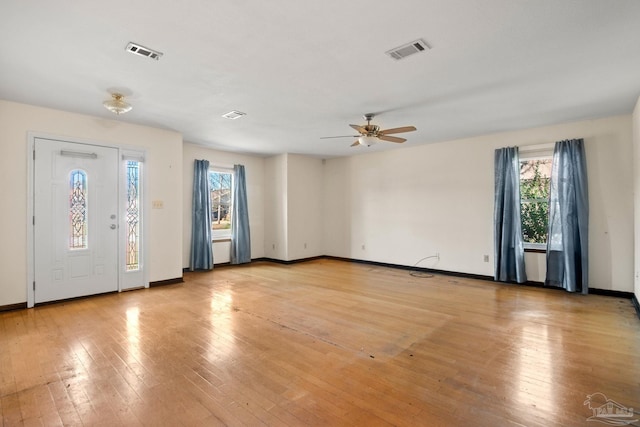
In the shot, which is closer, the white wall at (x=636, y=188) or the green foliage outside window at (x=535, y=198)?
the white wall at (x=636, y=188)

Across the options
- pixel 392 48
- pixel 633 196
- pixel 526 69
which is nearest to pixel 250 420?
pixel 392 48

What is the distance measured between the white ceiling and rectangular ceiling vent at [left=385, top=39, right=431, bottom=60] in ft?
0.19

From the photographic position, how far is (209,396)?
2174 mm

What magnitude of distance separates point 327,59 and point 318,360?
9.07ft

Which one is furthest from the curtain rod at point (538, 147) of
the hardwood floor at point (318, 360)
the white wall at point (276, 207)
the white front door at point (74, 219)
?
the white front door at point (74, 219)

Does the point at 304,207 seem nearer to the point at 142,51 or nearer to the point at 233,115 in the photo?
the point at 233,115

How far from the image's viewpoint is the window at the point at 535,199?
210 inches

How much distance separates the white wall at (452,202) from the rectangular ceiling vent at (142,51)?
5357 mm

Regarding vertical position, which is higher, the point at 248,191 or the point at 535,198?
the point at 248,191

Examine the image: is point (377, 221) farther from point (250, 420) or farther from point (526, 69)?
point (250, 420)

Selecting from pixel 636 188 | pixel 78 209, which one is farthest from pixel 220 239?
pixel 636 188

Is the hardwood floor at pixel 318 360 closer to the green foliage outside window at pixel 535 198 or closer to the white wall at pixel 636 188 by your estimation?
the white wall at pixel 636 188

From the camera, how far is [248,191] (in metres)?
7.88

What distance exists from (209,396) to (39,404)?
114 cm
